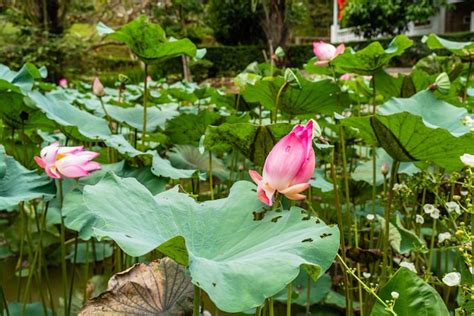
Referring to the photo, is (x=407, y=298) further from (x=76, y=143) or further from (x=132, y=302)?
(x=76, y=143)

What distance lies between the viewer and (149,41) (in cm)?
106

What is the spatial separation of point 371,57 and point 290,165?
0.64 m

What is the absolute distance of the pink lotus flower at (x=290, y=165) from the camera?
50cm

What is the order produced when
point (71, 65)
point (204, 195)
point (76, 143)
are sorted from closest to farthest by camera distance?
point (76, 143), point (204, 195), point (71, 65)

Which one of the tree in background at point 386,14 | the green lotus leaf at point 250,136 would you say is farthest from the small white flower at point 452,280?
the tree in background at point 386,14

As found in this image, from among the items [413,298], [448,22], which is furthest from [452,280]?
[448,22]

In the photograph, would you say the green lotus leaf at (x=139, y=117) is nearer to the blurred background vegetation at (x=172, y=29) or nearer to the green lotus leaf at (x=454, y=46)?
the green lotus leaf at (x=454, y=46)

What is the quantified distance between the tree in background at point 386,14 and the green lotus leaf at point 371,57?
962cm

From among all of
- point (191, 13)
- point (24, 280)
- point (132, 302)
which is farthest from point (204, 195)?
point (191, 13)

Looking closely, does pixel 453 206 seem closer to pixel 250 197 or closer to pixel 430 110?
pixel 430 110

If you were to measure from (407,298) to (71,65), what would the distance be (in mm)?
7641

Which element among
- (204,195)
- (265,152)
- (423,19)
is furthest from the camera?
(423,19)

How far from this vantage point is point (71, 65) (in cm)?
758

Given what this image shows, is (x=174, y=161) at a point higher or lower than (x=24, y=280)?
higher
